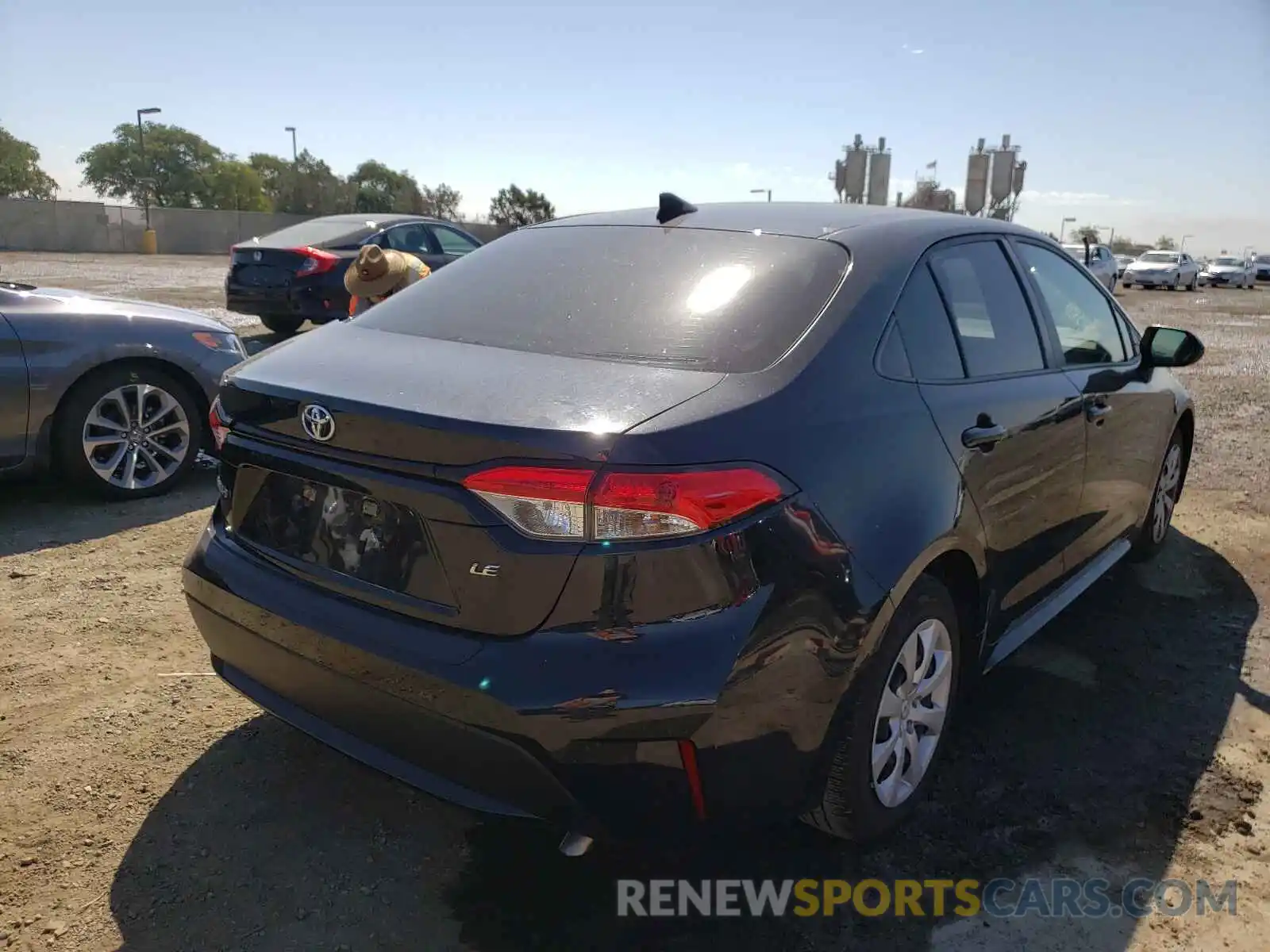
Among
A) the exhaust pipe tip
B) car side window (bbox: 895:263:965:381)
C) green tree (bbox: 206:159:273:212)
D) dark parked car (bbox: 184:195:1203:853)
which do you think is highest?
green tree (bbox: 206:159:273:212)

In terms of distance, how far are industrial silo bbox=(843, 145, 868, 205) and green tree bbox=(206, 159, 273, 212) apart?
60.5 metres

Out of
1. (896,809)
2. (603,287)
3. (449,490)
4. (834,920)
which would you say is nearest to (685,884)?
(834,920)

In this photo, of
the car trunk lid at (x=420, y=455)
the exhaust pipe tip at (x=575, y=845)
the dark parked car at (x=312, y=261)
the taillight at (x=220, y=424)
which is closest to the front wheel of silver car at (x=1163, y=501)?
the car trunk lid at (x=420, y=455)

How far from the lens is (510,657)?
1.88 metres

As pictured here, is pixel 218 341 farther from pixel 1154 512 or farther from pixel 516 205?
pixel 516 205

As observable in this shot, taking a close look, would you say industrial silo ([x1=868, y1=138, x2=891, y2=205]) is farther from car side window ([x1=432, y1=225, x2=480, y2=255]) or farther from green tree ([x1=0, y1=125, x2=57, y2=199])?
green tree ([x1=0, y1=125, x2=57, y2=199])

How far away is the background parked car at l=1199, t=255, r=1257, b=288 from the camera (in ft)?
134

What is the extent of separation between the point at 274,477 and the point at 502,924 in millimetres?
1218

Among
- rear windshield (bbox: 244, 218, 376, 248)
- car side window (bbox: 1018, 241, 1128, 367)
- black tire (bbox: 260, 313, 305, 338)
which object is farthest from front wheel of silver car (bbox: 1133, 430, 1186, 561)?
black tire (bbox: 260, 313, 305, 338)

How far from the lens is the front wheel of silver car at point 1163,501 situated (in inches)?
176

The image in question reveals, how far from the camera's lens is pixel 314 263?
10086mm

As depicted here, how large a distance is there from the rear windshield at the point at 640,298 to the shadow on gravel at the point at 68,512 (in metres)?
2.73

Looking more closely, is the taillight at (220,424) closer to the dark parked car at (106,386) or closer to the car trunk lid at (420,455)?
the car trunk lid at (420,455)

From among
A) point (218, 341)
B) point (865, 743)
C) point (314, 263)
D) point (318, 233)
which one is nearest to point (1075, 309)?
point (865, 743)
